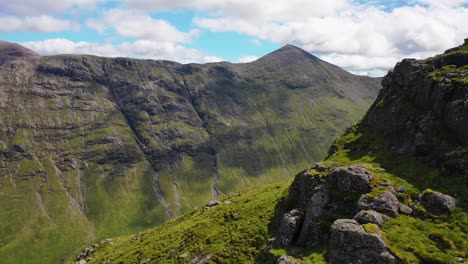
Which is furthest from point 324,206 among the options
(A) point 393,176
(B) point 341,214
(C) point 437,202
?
(C) point 437,202

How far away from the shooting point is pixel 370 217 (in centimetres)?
3875

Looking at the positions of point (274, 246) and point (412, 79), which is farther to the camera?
point (412, 79)

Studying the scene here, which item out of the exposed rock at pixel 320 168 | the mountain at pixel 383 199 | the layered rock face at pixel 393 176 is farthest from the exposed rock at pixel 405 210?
the exposed rock at pixel 320 168

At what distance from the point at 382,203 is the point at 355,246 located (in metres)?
7.32

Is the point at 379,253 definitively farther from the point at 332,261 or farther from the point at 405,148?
the point at 405,148

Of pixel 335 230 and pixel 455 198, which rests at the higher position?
pixel 455 198

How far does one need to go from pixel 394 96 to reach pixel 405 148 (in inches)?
601

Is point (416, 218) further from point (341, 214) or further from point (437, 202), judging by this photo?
point (341, 214)

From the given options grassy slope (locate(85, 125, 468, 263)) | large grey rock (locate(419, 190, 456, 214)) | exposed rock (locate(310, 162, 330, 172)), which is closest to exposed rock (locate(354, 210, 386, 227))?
grassy slope (locate(85, 125, 468, 263))

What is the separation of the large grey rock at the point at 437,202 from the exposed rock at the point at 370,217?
18.7 ft

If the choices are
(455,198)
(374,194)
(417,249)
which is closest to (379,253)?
(417,249)

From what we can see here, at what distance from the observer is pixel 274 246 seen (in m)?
47.6

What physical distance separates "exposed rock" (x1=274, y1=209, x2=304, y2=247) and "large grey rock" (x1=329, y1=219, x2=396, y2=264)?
8.76 m

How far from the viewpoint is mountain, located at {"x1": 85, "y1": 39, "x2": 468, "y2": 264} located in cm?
3681
